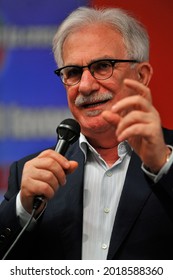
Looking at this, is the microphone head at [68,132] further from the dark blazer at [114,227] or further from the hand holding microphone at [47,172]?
the dark blazer at [114,227]

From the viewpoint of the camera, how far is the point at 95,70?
5.17 feet

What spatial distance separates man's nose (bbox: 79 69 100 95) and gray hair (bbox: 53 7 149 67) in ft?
0.59

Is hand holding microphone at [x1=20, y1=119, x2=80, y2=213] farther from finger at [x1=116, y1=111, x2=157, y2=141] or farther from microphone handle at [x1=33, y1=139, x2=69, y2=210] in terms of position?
finger at [x1=116, y1=111, x2=157, y2=141]

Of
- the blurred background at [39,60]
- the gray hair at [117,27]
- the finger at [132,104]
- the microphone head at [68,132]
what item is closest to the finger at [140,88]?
the finger at [132,104]

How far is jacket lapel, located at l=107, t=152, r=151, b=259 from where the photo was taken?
1.37 m

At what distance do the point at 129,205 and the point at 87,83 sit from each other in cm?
42

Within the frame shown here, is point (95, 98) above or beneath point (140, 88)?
beneath

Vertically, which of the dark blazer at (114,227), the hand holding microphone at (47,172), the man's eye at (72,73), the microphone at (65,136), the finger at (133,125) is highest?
the man's eye at (72,73)

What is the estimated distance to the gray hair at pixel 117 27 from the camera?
1657mm

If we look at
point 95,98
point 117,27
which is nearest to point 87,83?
point 95,98

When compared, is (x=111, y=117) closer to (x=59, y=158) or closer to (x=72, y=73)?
(x=59, y=158)

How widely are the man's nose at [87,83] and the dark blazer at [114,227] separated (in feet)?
0.86

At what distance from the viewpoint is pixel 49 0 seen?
81.3 inches

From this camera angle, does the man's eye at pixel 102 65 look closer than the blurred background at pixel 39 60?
Yes
